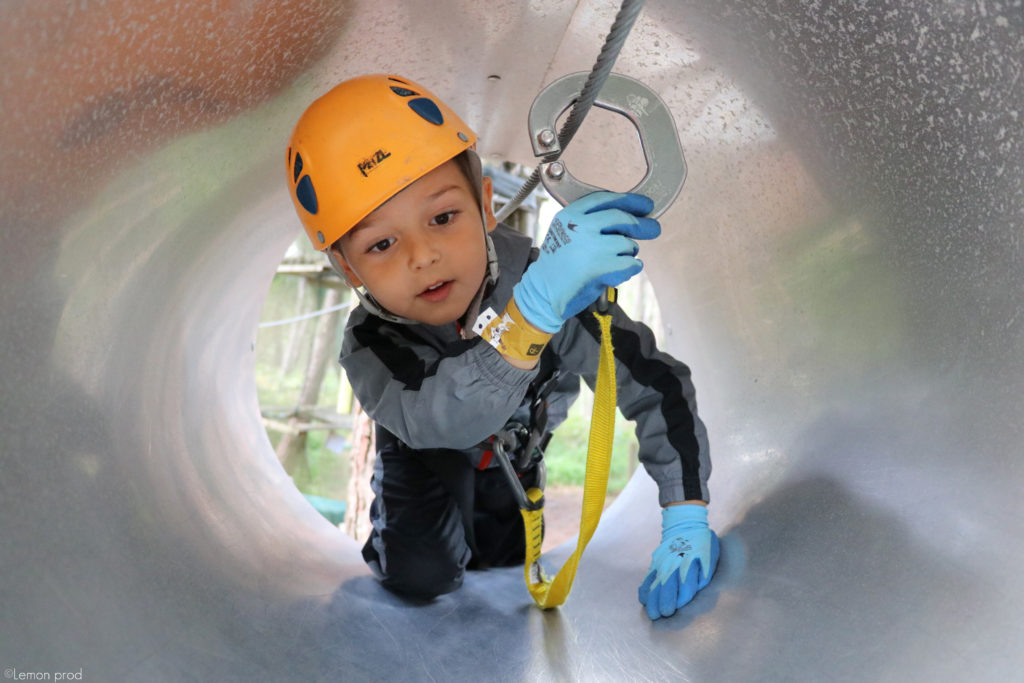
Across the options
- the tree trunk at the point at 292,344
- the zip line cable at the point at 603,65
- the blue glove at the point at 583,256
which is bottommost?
the blue glove at the point at 583,256

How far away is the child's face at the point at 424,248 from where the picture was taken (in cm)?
133

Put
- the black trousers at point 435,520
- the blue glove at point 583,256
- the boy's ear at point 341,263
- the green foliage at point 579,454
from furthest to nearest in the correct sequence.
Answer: the green foliage at point 579,454 < the black trousers at point 435,520 < the boy's ear at point 341,263 < the blue glove at point 583,256

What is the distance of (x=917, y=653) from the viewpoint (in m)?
0.92

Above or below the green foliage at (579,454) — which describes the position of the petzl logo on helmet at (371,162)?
below

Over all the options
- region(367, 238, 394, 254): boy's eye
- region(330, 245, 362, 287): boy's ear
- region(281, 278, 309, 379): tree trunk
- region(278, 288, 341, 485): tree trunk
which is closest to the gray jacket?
region(330, 245, 362, 287): boy's ear

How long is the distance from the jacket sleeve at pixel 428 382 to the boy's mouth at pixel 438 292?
3.8 inches

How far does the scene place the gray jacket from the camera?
1.42 m

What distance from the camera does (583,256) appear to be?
1.15m

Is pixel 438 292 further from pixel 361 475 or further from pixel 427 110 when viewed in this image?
pixel 361 475

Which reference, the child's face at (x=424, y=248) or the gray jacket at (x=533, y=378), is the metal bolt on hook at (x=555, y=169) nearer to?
the child's face at (x=424, y=248)

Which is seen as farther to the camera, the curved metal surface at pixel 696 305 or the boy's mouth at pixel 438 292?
the boy's mouth at pixel 438 292

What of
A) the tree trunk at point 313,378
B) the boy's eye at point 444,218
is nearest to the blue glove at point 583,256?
the boy's eye at point 444,218

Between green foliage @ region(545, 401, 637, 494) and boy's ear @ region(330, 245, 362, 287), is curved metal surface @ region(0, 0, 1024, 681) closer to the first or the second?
boy's ear @ region(330, 245, 362, 287)

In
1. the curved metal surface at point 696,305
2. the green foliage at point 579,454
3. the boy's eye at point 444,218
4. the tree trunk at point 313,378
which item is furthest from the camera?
the green foliage at point 579,454
